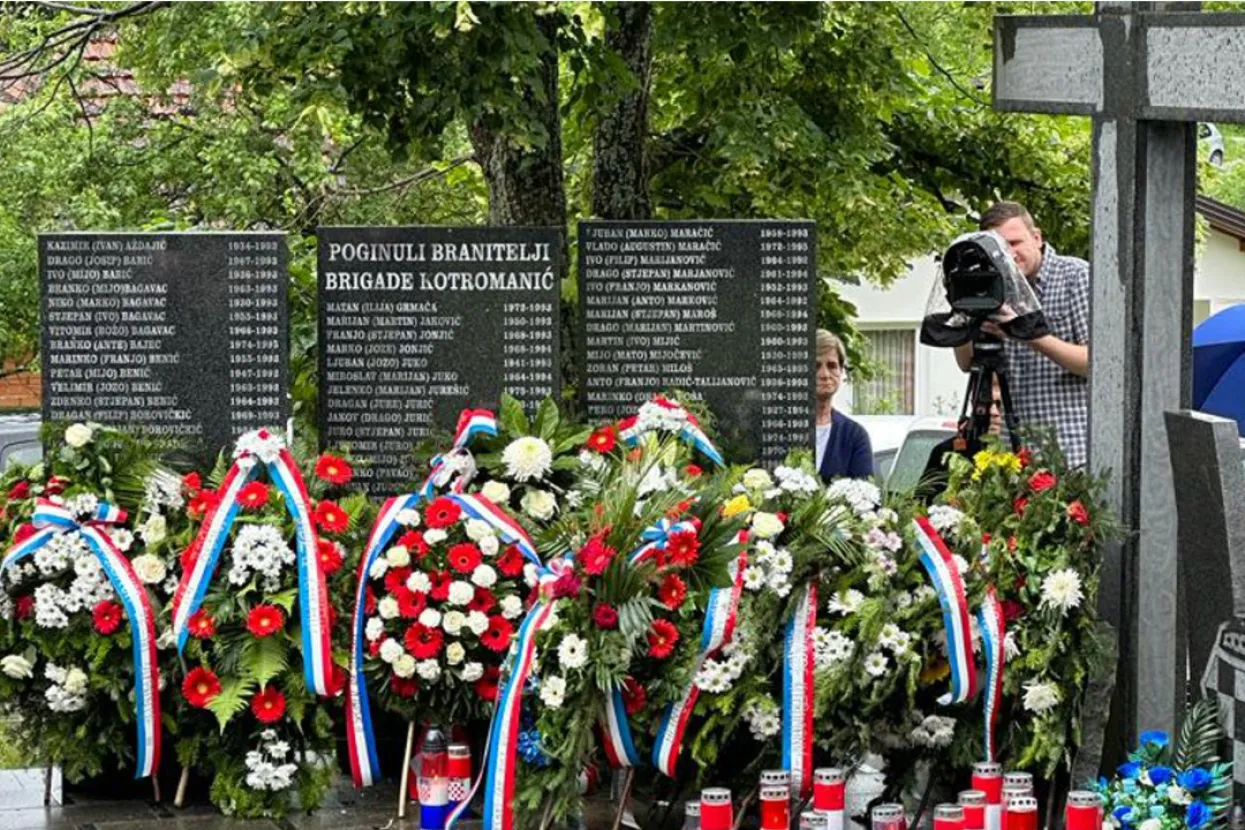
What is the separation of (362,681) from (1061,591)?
2.20 m

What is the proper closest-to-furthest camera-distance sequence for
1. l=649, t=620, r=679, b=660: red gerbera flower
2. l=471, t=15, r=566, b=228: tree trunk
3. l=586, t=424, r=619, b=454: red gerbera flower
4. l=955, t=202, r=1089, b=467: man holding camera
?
l=649, t=620, r=679, b=660: red gerbera flower < l=586, t=424, r=619, b=454: red gerbera flower < l=955, t=202, r=1089, b=467: man holding camera < l=471, t=15, r=566, b=228: tree trunk

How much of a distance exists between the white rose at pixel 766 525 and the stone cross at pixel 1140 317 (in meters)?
1.13

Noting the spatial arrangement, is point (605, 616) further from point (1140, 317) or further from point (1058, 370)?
point (1058, 370)

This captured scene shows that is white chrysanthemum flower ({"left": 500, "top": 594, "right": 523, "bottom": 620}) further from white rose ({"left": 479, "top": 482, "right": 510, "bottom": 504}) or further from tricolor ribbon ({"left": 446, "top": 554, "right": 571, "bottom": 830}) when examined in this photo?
white rose ({"left": 479, "top": 482, "right": 510, "bottom": 504})

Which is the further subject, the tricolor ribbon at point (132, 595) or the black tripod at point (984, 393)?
the black tripod at point (984, 393)

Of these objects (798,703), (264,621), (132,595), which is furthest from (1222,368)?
(132,595)

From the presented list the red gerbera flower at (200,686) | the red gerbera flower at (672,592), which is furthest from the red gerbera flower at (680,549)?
the red gerbera flower at (200,686)

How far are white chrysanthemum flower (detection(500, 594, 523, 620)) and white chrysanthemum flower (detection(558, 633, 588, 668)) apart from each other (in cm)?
54

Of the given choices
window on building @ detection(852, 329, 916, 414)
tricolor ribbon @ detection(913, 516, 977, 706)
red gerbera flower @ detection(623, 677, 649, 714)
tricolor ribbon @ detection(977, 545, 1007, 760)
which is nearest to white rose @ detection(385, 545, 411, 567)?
red gerbera flower @ detection(623, 677, 649, 714)

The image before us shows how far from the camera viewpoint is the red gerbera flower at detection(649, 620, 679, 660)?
7273 mm

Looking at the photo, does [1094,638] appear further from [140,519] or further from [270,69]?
[270,69]

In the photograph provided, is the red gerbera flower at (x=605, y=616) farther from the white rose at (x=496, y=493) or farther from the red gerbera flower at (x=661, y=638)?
the white rose at (x=496, y=493)

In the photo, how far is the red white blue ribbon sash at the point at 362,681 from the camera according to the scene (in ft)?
25.6

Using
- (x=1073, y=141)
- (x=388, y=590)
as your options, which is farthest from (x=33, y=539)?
(x=1073, y=141)
